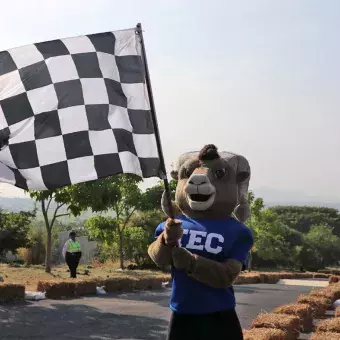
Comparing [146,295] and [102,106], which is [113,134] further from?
[146,295]

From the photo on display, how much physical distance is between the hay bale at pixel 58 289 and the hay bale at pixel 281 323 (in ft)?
19.4

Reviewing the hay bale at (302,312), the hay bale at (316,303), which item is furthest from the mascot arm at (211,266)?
the hay bale at (316,303)

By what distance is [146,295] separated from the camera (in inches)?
543

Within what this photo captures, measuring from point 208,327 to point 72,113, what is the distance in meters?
2.12

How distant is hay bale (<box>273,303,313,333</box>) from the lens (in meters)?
8.40

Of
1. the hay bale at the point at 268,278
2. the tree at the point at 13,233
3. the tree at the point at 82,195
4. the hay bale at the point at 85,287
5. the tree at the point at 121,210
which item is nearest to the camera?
the hay bale at the point at 85,287

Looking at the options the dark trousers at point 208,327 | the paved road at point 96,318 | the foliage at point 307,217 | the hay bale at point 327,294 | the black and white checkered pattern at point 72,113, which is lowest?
the paved road at point 96,318

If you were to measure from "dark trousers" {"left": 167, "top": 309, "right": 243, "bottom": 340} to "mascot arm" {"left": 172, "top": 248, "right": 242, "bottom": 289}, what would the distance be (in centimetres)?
27

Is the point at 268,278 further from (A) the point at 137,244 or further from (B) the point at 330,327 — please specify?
(B) the point at 330,327

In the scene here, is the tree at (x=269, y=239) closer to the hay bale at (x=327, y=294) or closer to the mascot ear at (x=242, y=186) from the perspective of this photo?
the hay bale at (x=327, y=294)

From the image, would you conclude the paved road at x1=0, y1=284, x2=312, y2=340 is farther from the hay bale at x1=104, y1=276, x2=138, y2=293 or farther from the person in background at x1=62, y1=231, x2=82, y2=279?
the person in background at x1=62, y1=231, x2=82, y2=279

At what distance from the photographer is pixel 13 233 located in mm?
24844

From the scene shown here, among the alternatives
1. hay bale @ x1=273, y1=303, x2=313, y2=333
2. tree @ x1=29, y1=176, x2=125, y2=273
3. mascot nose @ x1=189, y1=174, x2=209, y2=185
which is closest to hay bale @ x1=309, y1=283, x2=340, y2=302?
hay bale @ x1=273, y1=303, x2=313, y2=333

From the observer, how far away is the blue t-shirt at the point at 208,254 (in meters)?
4.44
